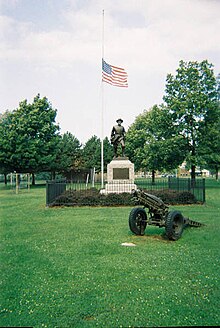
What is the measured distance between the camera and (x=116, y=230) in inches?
360

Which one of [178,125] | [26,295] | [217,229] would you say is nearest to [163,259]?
[26,295]

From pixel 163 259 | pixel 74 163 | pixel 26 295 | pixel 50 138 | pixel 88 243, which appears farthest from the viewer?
pixel 74 163

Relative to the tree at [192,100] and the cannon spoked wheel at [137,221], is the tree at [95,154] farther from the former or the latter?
the cannon spoked wheel at [137,221]

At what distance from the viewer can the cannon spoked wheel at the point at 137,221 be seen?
27.2 ft

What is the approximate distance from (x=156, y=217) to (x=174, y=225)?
25.3 inches

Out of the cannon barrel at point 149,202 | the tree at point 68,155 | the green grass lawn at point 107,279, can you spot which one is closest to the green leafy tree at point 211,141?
the tree at point 68,155

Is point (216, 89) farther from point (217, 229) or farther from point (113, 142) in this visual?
point (217, 229)

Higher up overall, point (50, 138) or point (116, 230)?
point (50, 138)

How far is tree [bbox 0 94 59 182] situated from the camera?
33.5 m

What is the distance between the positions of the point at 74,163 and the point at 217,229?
1708 inches

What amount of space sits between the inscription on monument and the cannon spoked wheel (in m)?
8.86

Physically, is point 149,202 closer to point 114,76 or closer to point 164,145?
point 114,76

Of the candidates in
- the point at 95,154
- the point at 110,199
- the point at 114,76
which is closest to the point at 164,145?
the point at 114,76

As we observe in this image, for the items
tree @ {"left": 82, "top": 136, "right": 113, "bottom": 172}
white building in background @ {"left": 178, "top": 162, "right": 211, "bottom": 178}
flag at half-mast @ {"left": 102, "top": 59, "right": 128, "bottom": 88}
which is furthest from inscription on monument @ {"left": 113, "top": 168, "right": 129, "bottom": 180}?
tree @ {"left": 82, "top": 136, "right": 113, "bottom": 172}
